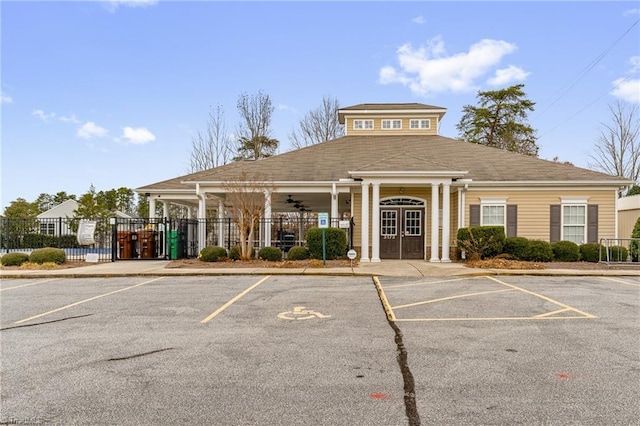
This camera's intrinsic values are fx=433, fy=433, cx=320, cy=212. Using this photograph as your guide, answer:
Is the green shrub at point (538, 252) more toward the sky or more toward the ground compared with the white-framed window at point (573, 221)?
more toward the ground

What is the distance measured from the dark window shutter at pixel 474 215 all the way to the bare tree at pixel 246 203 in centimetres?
831

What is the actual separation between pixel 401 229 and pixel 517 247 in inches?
180

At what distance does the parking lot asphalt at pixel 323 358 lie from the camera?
3848mm

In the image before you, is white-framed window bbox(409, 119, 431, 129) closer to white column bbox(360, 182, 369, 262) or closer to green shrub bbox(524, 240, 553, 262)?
white column bbox(360, 182, 369, 262)

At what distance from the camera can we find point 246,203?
1709cm

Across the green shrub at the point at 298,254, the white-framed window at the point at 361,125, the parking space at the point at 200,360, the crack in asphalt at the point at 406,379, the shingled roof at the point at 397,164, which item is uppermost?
the white-framed window at the point at 361,125

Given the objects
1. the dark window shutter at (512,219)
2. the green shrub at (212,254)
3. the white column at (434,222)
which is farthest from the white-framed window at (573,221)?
the green shrub at (212,254)

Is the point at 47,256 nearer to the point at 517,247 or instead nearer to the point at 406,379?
the point at 406,379

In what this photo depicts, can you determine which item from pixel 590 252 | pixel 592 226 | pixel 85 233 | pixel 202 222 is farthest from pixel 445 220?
pixel 85 233

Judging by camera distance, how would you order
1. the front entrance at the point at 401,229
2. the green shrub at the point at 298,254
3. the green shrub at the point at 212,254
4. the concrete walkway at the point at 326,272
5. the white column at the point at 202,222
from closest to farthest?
1. the concrete walkway at the point at 326,272
2. the green shrub at the point at 298,254
3. the green shrub at the point at 212,254
4. the front entrance at the point at 401,229
5. the white column at the point at 202,222

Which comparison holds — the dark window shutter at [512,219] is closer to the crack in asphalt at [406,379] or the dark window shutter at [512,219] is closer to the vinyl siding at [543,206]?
the vinyl siding at [543,206]

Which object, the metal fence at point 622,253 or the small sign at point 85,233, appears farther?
the small sign at point 85,233

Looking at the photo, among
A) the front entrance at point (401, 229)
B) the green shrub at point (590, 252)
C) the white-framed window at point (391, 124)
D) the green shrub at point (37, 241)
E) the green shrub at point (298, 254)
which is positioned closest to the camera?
the green shrub at point (590, 252)

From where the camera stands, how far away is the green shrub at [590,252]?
16344mm
